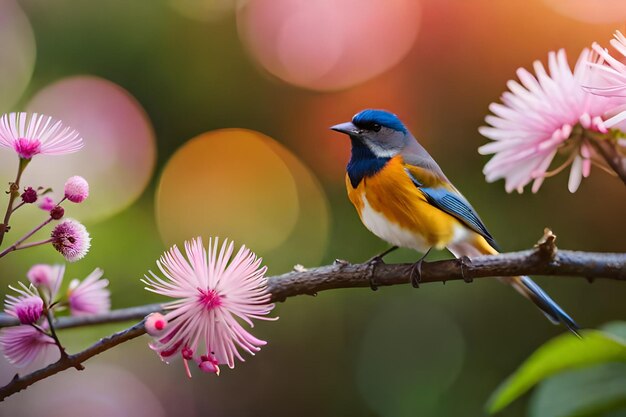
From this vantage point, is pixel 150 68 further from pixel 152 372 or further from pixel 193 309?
pixel 193 309

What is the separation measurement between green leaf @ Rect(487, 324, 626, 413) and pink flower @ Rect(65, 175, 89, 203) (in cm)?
27

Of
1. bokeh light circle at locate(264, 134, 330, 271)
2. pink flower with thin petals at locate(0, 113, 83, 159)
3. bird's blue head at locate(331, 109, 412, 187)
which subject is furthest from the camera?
bokeh light circle at locate(264, 134, 330, 271)

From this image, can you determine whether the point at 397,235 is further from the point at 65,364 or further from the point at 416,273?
the point at 65,364

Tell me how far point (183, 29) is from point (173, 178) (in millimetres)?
257

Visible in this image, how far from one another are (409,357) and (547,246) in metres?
0.75

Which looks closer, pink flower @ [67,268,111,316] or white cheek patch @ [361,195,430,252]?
pink flower @ [67,268,111,316]

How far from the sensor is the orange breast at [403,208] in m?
0.69

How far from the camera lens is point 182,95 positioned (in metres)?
1.22

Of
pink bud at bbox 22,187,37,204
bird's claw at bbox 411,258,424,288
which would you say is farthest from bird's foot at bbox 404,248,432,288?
pink bud at bbox 22,187,37,204

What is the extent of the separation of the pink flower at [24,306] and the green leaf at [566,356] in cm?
27

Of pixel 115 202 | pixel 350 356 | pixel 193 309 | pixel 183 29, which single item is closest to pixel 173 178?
pixel 115 202

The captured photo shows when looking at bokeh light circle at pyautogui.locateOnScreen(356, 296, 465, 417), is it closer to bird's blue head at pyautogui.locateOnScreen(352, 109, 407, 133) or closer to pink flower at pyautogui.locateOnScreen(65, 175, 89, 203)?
bird's blue head at pyautogui.locateOnScreen(352, 109, 407, 133)

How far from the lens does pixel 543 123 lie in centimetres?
47

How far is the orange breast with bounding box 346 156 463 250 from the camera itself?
0.69 metres
